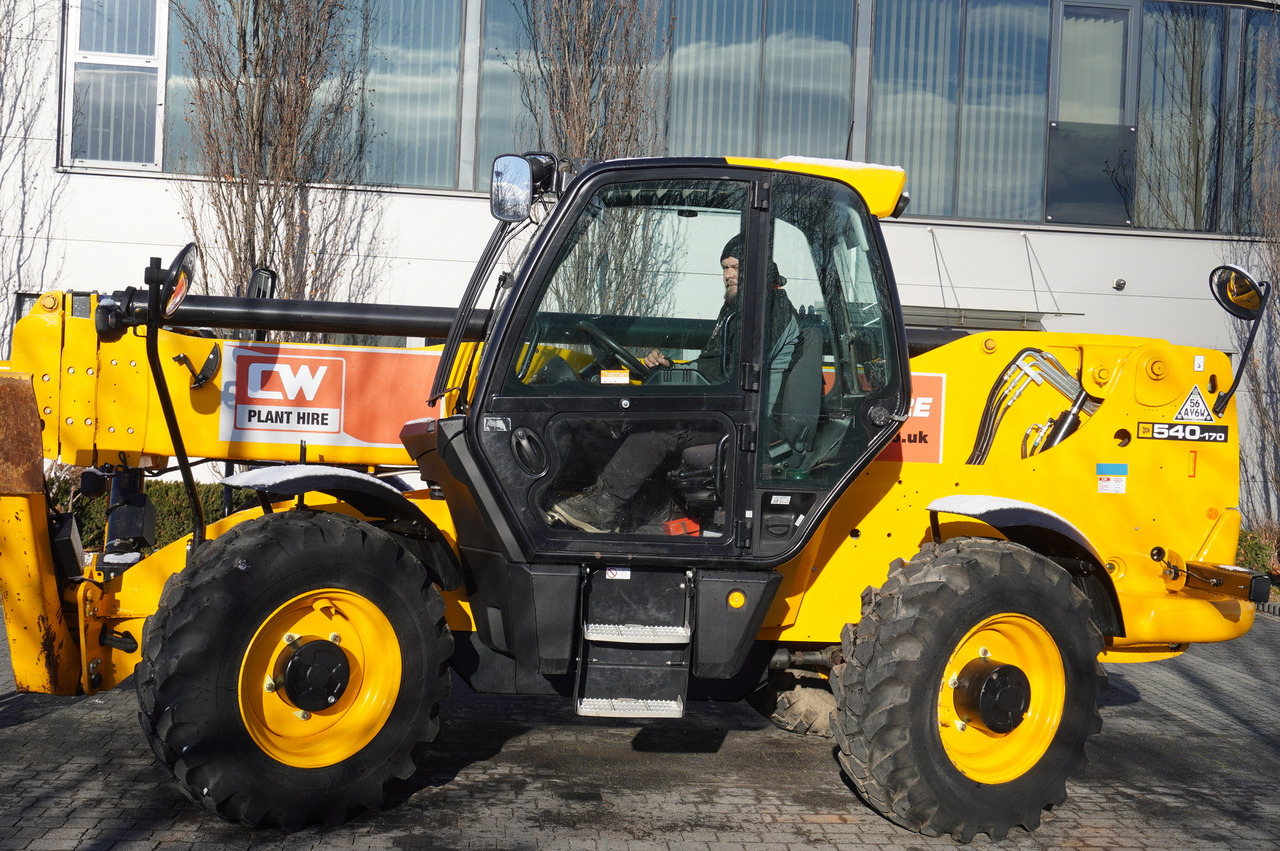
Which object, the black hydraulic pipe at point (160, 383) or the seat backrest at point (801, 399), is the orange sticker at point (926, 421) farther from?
the black hydraulic pipe at point (160, 383)

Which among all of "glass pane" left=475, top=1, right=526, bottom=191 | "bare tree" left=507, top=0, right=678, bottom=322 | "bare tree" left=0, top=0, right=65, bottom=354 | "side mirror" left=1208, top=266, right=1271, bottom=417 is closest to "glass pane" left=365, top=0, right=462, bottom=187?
"glass pane" left=475, top=1, right=526, bottom=191

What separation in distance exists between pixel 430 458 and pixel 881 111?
11.2 m

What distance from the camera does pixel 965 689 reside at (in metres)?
4.37

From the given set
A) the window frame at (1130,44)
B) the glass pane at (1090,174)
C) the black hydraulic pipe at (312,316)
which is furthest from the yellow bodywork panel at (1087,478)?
the window frame at (1130,44)

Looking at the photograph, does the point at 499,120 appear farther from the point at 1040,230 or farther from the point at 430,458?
the point at 430,458

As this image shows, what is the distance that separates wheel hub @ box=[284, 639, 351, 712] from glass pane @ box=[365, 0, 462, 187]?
1002 centimetres

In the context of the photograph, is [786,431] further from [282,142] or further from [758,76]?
[758,76]

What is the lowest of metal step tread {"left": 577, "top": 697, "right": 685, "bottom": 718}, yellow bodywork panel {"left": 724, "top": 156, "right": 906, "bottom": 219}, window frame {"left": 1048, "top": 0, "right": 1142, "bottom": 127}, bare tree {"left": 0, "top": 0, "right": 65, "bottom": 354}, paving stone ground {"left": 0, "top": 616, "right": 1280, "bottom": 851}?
paving stone ground {"left": 0, "top": 616, "right": 1280, "bottom": 851}

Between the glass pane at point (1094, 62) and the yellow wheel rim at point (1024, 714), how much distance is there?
38.4 feet

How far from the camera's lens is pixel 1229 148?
14578 mm

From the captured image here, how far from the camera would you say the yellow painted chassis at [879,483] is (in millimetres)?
4426

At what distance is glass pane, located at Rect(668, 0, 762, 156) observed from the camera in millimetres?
13656

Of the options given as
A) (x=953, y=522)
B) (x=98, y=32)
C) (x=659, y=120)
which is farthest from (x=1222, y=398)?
(x=98, y=32)

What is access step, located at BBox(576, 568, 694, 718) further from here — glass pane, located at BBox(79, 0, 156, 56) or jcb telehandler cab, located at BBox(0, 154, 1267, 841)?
glass pane, located at BBox(79, 0, 156, 56)
